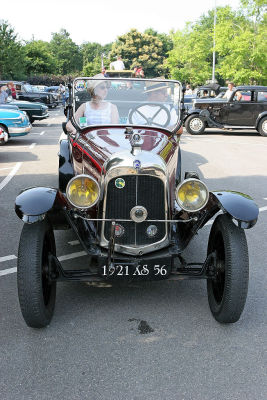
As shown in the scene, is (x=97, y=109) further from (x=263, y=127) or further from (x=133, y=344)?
(x=263, y=127)

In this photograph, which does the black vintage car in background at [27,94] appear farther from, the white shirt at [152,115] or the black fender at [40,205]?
the black fender at [40,205]

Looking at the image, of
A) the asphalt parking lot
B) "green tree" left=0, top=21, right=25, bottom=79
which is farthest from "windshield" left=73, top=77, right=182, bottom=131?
"green tree" left=0, top=21, right=25, bottom=79

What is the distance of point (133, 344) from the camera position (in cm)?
309

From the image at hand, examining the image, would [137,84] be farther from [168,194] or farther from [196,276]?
[196,276]

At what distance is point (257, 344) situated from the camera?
3.11m

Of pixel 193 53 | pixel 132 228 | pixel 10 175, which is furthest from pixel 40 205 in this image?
pixel 193 53

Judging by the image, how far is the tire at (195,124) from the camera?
1631 centimetres

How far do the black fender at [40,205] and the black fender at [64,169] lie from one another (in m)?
1.46

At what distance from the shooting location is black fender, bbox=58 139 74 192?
202 inches

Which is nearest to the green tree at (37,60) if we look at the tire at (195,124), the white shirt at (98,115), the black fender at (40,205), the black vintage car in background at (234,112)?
the tire at (195,124)

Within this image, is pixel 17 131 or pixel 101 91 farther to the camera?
pixel 17 131

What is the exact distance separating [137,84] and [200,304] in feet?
9.05

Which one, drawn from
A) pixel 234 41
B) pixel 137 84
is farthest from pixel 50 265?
pixel 234 41

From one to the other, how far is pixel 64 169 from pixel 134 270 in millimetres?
2331
